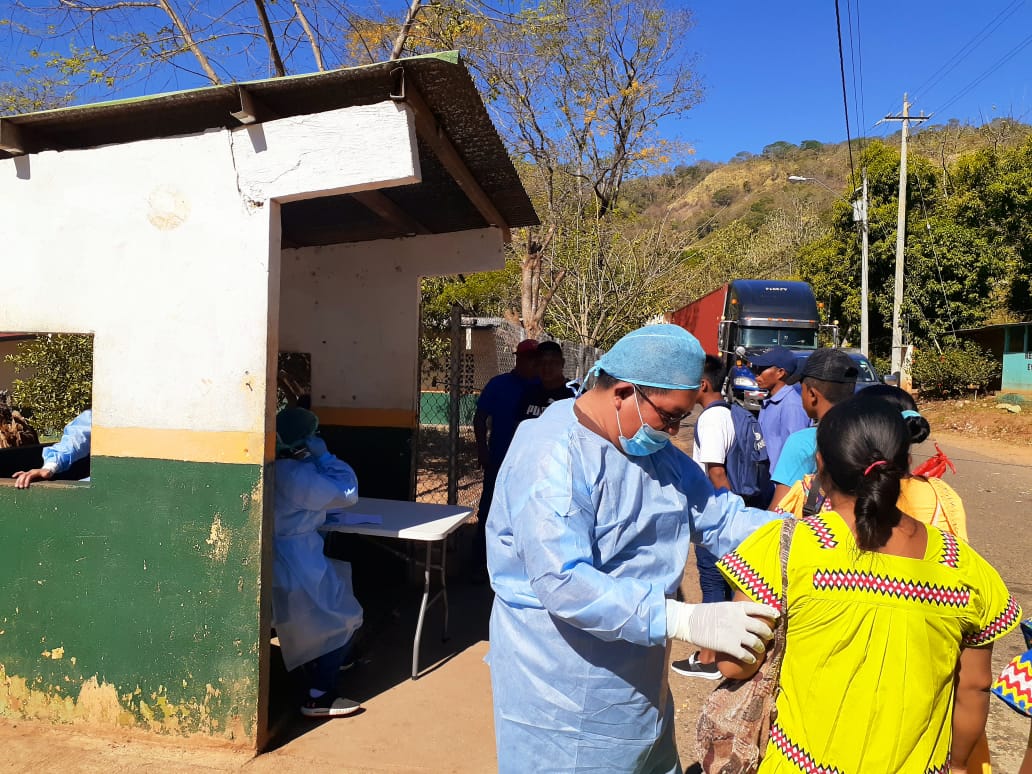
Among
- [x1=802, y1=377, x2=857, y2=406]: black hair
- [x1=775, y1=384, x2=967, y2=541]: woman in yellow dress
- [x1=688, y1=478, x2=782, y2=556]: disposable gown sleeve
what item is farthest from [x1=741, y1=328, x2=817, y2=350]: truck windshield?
[x1=688, y1=478, x2=782, y2=556]: disposable gown sleeve

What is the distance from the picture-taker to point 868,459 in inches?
69.1

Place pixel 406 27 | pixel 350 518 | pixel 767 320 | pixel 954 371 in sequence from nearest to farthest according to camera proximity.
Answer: pixel 350 518
pixel 406 27
pixel 767 320
pixel 954 371

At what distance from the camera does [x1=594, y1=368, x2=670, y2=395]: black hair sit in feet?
6.13

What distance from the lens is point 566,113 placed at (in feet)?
43.0

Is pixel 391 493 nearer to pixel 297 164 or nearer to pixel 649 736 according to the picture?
pixel 297 164

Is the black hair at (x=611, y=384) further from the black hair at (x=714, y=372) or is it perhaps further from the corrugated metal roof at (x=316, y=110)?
the black hair at (x=714, y=372)

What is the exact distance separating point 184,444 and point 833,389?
9.04 ft

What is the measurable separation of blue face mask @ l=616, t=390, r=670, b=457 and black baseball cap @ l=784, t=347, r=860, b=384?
1.55m

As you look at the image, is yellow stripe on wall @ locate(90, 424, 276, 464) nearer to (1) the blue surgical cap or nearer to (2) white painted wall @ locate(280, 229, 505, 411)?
(1) the blue surgical cap

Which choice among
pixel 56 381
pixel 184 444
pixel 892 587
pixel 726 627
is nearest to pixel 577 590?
pixel 726 627

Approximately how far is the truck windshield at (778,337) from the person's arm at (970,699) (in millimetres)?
16341

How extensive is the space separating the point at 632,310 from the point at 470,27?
414 inches

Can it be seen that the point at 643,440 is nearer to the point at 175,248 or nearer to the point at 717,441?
the point at 717,441

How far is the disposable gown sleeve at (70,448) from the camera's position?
3.61 m
